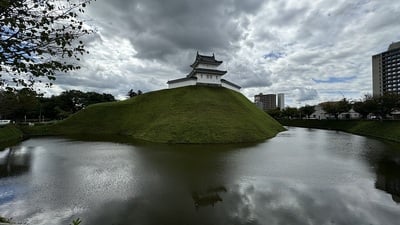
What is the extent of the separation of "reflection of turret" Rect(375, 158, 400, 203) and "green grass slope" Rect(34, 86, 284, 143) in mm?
13742

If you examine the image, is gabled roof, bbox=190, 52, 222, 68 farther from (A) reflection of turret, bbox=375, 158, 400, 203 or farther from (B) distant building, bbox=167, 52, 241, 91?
(A) reflection of turret, bbox=375, 158, 400, 203

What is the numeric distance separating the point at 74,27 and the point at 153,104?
40.2 metres

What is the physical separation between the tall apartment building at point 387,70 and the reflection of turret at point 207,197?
10581cm

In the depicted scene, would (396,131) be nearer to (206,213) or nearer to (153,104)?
(206,213)

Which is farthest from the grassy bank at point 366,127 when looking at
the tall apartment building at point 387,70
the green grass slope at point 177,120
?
the tall apartment building at point 387,70

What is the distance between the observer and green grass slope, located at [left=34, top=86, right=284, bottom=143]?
27.1m

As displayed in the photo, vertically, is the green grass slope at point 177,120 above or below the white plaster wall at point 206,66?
below

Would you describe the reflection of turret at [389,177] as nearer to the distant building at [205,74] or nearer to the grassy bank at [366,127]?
the grassy bank at [366,127]

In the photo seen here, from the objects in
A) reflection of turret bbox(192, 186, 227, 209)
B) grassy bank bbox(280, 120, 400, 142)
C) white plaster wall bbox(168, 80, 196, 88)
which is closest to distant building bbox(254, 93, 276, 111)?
grassy bank bbox(280, 120, 400, 142)

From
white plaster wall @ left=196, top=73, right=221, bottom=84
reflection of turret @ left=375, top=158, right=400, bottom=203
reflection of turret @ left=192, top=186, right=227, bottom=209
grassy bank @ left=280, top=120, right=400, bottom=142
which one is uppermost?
white plaster wall @ left=196, top=73, right=221, bottom=84

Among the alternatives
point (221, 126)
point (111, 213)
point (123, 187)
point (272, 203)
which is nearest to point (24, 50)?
point (111, 213)

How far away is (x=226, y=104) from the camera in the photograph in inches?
1511

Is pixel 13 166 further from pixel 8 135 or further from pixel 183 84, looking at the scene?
pixel 183 84

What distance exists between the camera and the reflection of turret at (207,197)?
793 centimetres
